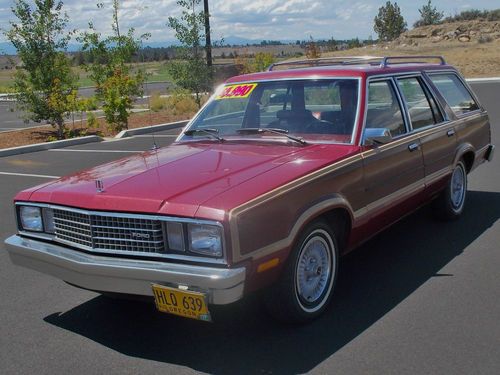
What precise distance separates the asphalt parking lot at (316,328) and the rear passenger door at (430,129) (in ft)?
2.17

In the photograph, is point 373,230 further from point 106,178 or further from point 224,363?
point 106,178

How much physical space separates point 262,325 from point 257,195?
0.99 meters

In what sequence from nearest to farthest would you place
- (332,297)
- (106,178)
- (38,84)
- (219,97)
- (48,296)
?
1. (106,178)
2. (332,297)
3. (48,296)
4. (219,97)
5. (38,84)

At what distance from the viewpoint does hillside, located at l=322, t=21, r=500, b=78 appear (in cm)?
4312

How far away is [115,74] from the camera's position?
643 inches

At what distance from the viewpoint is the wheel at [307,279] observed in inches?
145

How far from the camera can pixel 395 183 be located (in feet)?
15.9

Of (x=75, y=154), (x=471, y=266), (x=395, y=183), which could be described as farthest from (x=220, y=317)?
(x=75, y=154)

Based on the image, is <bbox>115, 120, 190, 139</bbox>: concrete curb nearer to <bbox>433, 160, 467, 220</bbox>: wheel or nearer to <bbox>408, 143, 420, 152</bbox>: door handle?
<bbox>433, 160, 467, 220</bbox>: wheel

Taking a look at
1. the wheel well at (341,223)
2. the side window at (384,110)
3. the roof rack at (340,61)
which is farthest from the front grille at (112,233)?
the roof rack at (340,61)

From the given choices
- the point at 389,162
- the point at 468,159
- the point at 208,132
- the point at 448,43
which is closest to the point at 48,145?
the point at 208,132

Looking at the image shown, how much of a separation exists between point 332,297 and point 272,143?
1249 millimetres

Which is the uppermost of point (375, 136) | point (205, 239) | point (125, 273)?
point (375, 136)

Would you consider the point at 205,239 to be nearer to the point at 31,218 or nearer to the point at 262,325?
the point at 262,325
